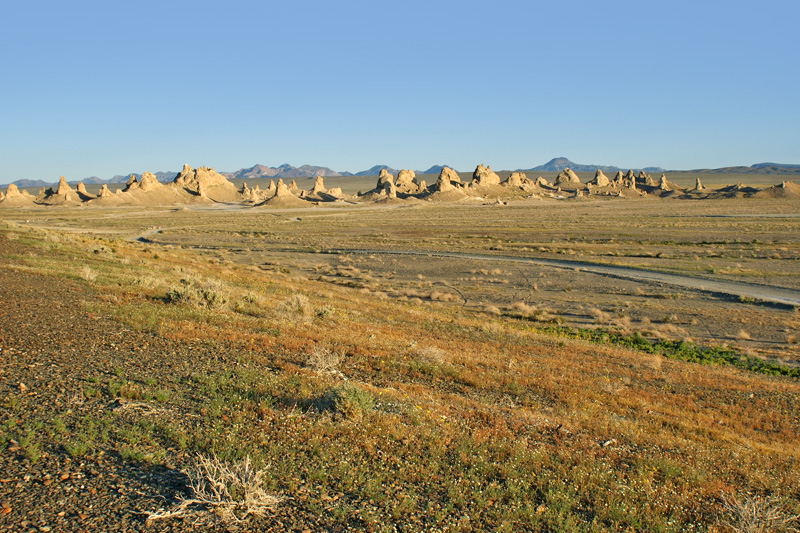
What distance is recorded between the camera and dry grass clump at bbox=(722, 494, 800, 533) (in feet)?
17.7

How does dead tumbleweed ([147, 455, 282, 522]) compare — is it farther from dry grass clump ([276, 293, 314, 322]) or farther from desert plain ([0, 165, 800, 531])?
dry grass clump ([276, 293, 314, 322])

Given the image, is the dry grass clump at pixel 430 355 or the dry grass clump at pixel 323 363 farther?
the dry grass clump at pixel 430 355

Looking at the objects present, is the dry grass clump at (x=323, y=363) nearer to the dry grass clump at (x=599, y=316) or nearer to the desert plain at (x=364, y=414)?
the desert plain at (x=364, y=414)

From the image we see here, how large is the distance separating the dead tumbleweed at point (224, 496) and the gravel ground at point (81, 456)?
82mm

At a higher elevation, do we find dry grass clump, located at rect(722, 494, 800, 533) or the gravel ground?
the gravel ground

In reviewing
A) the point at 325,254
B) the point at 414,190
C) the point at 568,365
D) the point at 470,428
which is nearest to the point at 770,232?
the point at 325,254

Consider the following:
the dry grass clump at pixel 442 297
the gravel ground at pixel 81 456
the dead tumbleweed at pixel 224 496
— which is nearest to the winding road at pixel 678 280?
the dry grass clump at pixel 442 297

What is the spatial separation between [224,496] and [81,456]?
1.55 m

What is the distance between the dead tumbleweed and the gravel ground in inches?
3.2

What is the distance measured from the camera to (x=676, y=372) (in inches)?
546

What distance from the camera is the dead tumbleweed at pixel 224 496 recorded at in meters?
4.70

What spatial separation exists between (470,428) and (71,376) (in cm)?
532

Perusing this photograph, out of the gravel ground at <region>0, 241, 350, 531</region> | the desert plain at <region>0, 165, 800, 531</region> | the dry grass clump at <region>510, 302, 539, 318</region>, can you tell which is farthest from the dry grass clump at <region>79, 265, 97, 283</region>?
the dry grass clump at <region>510, 302, 539, 318</region>

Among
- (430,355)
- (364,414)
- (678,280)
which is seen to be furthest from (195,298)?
(678,280)
